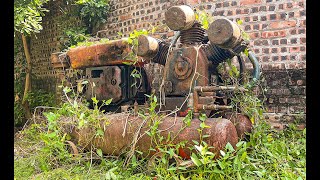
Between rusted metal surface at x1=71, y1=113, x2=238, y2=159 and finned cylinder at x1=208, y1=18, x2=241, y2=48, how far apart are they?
74 cm

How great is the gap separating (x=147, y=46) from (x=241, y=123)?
129 cm

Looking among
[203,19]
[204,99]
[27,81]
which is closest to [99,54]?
[203,19]

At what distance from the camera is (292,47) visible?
445 cm

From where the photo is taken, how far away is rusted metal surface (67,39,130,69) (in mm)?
4348

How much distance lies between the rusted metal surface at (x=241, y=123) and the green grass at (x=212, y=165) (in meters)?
0.08

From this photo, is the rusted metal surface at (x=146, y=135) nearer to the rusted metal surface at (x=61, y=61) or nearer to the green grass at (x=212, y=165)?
the green grass at (x=212, y=165)

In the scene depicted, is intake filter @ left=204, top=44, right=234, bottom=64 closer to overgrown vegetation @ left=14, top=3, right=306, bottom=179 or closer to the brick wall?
overgrown vegetation @ left=14, top=3, right=306, bottom=179

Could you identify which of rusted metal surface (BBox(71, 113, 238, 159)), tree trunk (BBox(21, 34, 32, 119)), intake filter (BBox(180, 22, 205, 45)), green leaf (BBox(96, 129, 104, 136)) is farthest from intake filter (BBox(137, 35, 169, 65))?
tree trunk (BBox(21, 34, 32, 119))

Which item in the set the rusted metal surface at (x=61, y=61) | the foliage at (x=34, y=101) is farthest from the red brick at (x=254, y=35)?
the foliage at (x=34, y=101)

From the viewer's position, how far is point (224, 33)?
127 inches

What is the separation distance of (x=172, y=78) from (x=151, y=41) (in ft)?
1.53
